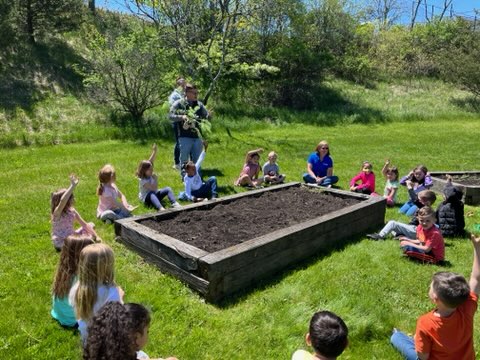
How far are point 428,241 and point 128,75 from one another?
11.6 metres

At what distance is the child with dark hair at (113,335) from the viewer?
227cm

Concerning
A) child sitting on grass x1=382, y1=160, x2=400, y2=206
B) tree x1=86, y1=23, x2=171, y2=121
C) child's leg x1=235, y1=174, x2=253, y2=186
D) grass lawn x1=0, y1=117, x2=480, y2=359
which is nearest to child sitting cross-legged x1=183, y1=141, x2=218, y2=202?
grass lawn x1=0, y1=117, x2=480, y2=359

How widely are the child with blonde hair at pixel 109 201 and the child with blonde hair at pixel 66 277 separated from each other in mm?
2769

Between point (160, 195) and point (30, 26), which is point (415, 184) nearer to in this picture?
point (160, 195)

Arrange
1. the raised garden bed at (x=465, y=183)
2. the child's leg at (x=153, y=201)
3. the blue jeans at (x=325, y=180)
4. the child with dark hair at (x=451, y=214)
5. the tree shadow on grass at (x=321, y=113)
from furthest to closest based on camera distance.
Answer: the tree shadow on grass at (x=321, y=113) < the blue jeans at (x=325, y=180) < the raised garden bed at (x=465, y=183) < the child's leg at (x=153, y=201) < the child with dark hair at (x=451, y=214)

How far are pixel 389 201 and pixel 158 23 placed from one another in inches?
454

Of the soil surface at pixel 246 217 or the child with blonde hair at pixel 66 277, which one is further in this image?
the soil surface at pixel 246 217

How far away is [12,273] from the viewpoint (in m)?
5.15

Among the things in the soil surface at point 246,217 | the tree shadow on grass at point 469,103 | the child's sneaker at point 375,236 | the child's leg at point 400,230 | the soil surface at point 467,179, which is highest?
the tree shadow on grass at point 469,103

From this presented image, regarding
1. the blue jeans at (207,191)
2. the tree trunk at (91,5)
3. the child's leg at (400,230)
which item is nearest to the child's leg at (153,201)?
the blue jeans at (207,191)

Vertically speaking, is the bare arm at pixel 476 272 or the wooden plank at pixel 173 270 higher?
the bare arm at pixel 476 272

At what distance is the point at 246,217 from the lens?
6.83 m

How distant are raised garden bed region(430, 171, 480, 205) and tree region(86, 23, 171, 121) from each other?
373 inches

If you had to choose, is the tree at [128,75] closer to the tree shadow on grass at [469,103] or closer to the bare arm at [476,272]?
the bare arm at [476,272]
